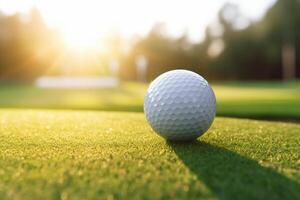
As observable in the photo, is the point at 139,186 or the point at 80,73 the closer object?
the point at 139,186

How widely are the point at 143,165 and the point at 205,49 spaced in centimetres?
4474

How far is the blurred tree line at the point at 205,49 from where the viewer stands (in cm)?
3981

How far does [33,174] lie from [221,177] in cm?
136

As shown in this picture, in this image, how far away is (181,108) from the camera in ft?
12.8

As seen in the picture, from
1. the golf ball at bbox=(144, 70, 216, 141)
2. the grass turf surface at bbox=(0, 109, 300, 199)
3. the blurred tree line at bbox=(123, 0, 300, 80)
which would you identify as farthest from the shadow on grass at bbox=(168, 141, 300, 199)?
the blurred tree line at bbox=(123, 0, 300, 80)

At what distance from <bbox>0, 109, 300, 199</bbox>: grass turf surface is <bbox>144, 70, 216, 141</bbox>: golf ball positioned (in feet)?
0.48

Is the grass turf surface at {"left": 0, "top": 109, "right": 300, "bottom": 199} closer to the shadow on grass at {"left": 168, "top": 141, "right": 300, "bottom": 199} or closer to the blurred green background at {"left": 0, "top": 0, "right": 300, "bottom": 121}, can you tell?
the shadow on grass at {"left": 168, "top": 141, "right": 300, "bottom": 199}

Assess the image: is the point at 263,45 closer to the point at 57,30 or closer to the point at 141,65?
the point at 141,65

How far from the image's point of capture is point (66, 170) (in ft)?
9.14

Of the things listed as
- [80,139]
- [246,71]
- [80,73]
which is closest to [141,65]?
[80,73]

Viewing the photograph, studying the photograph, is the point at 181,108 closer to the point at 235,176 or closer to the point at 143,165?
the point at 143,165

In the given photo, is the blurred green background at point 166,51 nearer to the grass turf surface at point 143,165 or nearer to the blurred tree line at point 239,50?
the blurred tree line at point 239,50

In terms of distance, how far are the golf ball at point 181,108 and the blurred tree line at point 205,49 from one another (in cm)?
3735

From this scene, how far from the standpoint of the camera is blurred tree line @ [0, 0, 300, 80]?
131ft
